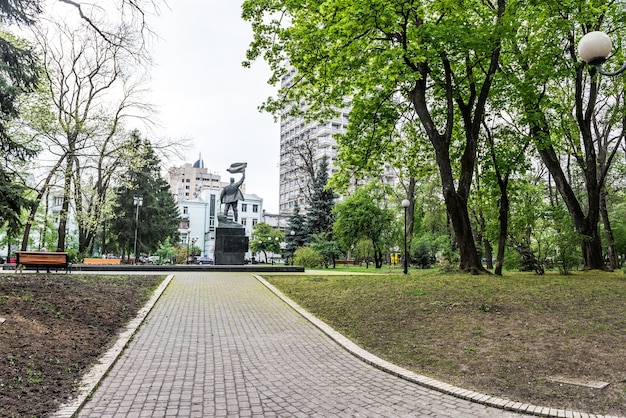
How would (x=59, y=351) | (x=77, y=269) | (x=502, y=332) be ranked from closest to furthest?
(x=59, y=351)
(x=502, y=332)
(x=77, y=269)

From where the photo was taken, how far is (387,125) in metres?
18.1

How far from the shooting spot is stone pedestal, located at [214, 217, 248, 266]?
2473cm

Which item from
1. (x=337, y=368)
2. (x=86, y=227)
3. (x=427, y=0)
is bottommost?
(x=337, y=368)

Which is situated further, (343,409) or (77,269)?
(77,269)

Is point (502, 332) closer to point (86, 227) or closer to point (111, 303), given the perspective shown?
point (111, 303)

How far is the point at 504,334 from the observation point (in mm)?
7000

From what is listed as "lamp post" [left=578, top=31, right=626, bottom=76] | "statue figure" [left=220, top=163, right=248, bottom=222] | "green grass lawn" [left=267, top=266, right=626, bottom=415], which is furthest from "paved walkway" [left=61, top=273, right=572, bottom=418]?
"statue figure" [left=220, top=163, right=248, bottom=222]

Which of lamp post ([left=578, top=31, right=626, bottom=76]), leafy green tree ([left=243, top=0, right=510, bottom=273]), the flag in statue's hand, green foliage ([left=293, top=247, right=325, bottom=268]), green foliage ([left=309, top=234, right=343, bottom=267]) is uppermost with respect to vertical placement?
leafy green tree ([left=243, top=0, right=510, bottom=273])

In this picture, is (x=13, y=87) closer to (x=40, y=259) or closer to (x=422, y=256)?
(x=40, y=259)

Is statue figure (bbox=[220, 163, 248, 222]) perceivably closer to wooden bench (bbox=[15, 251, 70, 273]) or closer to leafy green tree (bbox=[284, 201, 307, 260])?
wooden bench (bbox=[15, 251, 70, 273])

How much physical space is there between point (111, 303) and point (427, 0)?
561 inches

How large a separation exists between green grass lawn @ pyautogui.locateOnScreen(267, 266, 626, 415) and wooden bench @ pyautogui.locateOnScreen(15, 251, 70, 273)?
33.6 feet

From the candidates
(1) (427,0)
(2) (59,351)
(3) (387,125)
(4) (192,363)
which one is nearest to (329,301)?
(4) (192,363)

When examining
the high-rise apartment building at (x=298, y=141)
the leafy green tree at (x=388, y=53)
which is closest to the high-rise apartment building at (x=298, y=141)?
the high-rise apartment building at (x=298, y=141)
